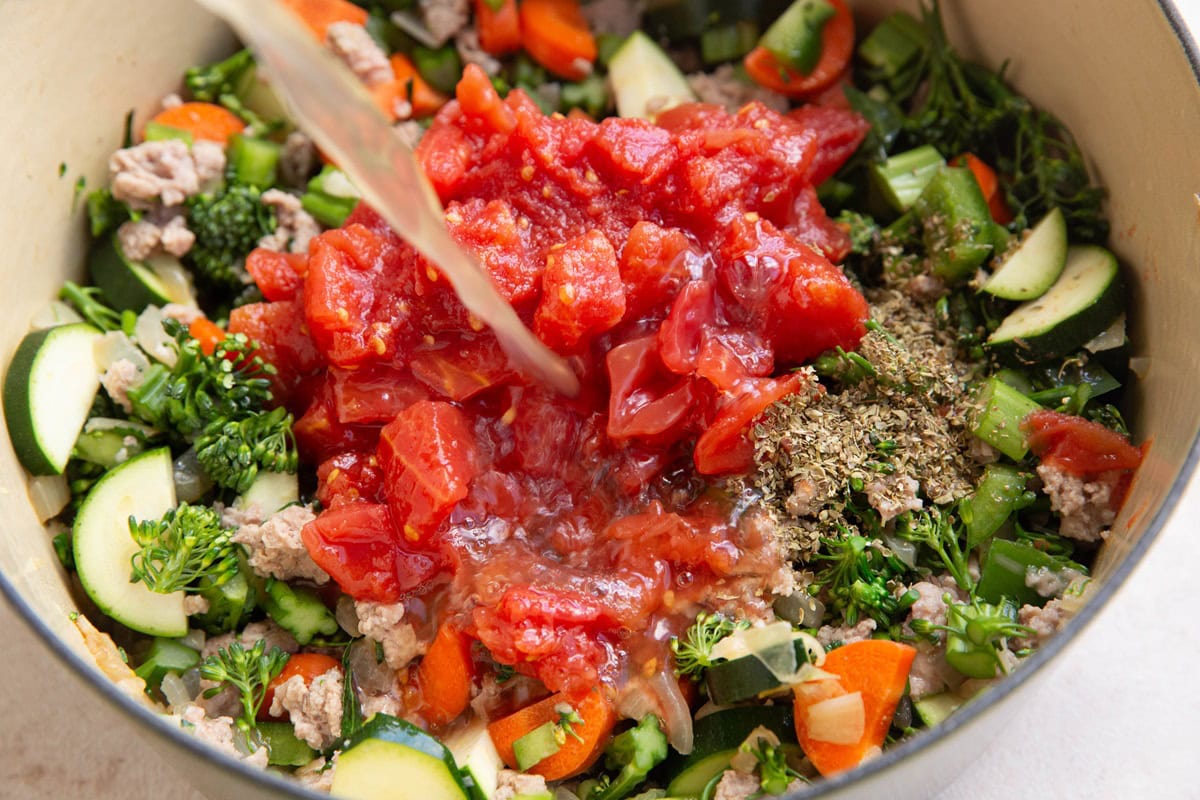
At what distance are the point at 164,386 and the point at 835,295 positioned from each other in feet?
6.42

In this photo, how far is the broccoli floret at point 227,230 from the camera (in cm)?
355

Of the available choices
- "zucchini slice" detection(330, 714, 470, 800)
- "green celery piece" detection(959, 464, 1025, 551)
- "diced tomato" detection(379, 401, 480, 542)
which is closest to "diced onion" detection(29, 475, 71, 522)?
"diced tomato" detection(379, 401, 480, 542)

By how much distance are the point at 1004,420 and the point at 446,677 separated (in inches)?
64.7

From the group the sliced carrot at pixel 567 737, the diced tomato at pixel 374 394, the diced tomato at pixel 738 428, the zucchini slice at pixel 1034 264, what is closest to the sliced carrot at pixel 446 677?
the sliced carrot at pixel 567 737

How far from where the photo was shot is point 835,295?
120 inches

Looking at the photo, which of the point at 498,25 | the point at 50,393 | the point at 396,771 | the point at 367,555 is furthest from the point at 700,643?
the point at 498,25

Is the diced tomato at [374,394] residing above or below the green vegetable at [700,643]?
above

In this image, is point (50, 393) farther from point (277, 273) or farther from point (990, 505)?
point (990, 505)

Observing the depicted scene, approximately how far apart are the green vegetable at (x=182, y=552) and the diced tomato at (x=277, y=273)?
77 cm

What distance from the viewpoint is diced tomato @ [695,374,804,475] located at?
116 inches

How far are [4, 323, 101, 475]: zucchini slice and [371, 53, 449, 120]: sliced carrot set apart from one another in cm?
126

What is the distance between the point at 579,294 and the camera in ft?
9.73

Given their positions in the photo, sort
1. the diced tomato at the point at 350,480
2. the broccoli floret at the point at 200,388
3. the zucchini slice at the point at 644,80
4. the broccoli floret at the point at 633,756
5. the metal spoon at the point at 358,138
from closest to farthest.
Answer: the metal spoon at the point at 358,138 → the broccoli floret at the point at 633,756 → the diced tomato at the point at 350,480 → the broccoli floret at the point at 200,388 → the zucchini slice at the point at 644,80

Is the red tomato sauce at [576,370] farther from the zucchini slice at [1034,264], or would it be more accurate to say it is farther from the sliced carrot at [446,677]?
the zucchini slice at [1034,264]
